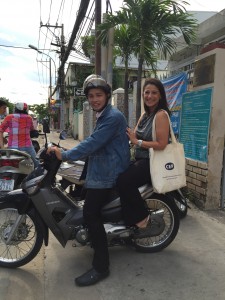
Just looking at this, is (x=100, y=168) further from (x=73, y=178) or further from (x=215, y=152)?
(x=215, y=152)

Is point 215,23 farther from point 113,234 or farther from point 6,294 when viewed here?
point 6,294

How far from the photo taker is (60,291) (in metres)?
2.79

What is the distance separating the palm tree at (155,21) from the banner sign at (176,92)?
35.2 inches

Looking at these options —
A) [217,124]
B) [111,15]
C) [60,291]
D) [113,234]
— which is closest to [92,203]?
[113,234]

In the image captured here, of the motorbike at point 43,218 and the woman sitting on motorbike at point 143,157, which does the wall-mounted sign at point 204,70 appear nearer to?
the woman sitting on motorbike at point 143,157

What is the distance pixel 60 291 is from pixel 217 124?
303 centimetres

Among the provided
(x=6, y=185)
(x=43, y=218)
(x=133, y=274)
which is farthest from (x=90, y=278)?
(x=6, y=185)

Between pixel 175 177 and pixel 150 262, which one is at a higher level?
pixel 175 177

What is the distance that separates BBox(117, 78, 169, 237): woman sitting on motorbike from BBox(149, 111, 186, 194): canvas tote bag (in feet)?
0.24

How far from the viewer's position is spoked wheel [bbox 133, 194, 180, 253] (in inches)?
134

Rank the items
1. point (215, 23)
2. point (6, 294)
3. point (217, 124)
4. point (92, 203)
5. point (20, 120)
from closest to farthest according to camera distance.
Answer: point (6, 294) < point (92, 203) < point (217, 124) < point (20, 120) < point (215, 23)

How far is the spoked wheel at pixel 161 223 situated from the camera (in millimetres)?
3398

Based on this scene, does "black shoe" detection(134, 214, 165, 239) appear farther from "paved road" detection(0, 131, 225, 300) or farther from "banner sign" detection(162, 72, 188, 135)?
"banner sign" detection(162, 72, 188, 135)

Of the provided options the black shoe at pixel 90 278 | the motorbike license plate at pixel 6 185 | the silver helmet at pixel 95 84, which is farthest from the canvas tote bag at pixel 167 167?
the motorbike license plate at pixel 6 185
